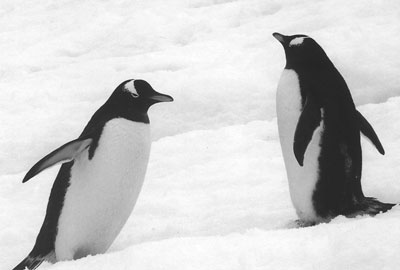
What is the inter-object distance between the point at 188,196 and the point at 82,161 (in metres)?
0.96

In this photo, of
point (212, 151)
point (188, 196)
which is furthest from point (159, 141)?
point (188, 196)

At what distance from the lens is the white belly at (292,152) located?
299cm

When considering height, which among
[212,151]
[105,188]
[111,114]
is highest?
[111,114]

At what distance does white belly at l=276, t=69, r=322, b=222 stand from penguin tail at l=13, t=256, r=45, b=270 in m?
1.12

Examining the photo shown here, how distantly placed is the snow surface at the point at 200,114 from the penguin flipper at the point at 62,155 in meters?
0.42

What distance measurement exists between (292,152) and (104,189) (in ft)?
2.58

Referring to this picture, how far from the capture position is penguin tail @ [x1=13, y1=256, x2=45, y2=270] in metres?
3.11

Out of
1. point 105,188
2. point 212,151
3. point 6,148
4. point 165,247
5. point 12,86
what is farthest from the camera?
point 12,86

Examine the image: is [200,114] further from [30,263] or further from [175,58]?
[30,263]

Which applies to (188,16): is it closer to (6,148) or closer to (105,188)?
(6,148)

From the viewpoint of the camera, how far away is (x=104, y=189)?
2971mm

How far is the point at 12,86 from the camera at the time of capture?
21.0ft

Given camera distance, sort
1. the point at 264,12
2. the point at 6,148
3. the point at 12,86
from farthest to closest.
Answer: the point at 264,12 → the point at 12,86 → the point at 6,148

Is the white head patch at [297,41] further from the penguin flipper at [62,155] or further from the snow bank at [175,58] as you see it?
the snow bank at [175,58]
